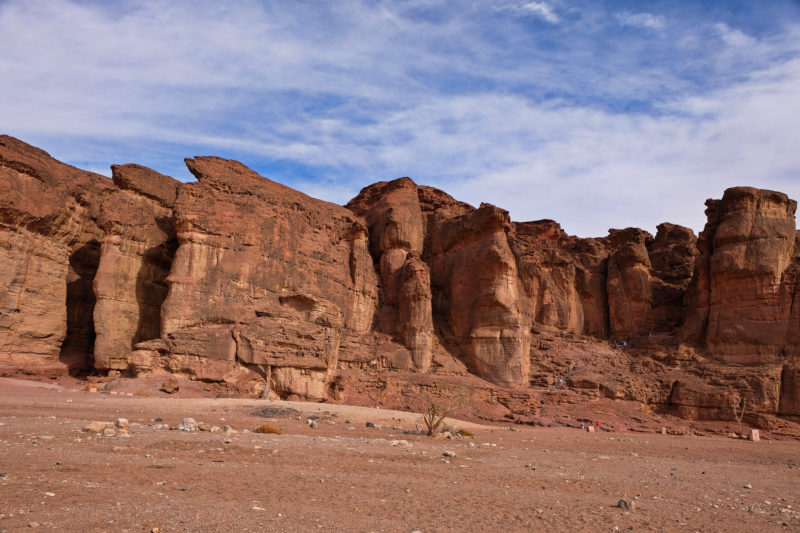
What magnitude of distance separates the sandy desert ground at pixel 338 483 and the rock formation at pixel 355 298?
→ 35.5ft

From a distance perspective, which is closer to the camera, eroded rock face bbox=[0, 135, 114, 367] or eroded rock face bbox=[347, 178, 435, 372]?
eroded rock face bbox=[0, 135, 114, 367]

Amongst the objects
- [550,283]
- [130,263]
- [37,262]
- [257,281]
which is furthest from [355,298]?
[37,262]

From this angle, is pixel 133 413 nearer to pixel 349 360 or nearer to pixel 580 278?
pixel 349 360

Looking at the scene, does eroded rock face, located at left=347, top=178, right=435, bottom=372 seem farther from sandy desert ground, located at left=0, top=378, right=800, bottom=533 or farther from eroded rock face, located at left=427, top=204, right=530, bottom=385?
sandy desert ground, located at left=0, top=378, right=800, bottom=533

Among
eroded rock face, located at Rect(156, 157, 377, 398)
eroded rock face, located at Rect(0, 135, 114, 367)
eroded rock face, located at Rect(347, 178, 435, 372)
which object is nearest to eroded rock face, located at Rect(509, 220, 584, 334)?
eroded rock face, located at Rect(347, 178, 435, 372)

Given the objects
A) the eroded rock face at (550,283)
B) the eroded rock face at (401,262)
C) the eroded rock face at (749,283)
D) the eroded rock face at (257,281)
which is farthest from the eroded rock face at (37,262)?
the eroded rock face at (749,283)

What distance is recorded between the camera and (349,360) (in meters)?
30.6

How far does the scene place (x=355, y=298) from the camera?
111ft

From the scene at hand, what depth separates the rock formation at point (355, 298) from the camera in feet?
86.8

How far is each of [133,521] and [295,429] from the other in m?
10.5

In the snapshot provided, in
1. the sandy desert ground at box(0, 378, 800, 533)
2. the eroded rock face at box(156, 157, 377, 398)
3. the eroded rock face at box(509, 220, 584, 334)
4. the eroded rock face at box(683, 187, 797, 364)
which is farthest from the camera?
the eroded rock face at box(509, 220, 584, 334)

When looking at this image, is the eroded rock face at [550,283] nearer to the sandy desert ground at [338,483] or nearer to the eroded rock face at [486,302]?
the eroded rock face at [486,302]

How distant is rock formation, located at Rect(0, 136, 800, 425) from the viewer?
2647cm

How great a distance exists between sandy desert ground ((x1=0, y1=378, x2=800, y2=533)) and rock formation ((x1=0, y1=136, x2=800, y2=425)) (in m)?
10.8
